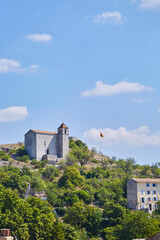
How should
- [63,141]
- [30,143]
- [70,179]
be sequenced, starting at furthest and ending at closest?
[63,141], [30,143], [70,179]

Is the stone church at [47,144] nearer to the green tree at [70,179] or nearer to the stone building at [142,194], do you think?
the green tree at [70,179]

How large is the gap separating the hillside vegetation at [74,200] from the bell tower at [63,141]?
7.03 feet

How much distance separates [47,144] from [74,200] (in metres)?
31.8

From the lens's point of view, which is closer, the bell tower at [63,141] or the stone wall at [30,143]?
the stone wall at [30,143]

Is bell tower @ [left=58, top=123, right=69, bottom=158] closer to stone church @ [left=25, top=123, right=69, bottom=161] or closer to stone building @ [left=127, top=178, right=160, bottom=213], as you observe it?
stone church @ [left=25, top=123, right=69, bottom=161]

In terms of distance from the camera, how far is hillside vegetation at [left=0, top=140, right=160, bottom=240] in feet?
172

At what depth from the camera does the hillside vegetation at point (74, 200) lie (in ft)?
172

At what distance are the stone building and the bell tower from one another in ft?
100

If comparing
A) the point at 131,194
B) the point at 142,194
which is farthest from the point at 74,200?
the point at 142,194

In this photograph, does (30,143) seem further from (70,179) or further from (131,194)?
(131,194)

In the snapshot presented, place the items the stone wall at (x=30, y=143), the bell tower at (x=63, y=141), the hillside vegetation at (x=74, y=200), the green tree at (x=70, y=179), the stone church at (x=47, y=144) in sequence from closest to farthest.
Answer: the hillside vegetation at (x=74, y=200)
the green tree at (x=70, y=179)
the stone church at (x=47, y=144)
the stone wall at (x=30, y=143)
the bell tower at (x=63, y=141)

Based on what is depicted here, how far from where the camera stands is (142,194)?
2948 inches

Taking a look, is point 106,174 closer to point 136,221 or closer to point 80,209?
point 80,209

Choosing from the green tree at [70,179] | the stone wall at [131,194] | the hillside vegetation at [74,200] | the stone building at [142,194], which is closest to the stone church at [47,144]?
the hillside vegetation at [74,200]
